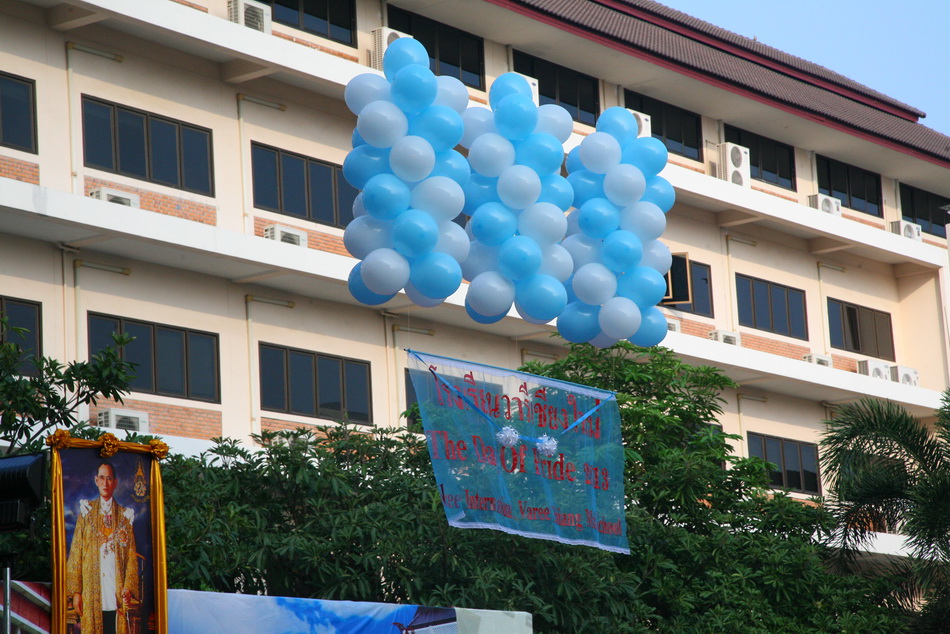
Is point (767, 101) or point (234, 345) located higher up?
point (767, 101)

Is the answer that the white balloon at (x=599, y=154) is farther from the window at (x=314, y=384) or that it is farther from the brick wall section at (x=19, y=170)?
the brick wall section at (x=19, y=170)

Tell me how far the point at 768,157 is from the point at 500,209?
51.1ft

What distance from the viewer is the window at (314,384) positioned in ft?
63.2

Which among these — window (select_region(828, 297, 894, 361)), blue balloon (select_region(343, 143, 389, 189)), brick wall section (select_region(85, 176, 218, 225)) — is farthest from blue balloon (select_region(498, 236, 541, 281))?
window (select_region(828, 297, 894, 361))

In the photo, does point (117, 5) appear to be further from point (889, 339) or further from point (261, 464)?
point (889, 339)

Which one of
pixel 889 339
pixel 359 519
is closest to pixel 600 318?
pixel 359 519

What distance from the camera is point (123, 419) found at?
1714cm

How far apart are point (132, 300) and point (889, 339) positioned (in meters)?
16.9

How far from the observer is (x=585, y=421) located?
46.5ft

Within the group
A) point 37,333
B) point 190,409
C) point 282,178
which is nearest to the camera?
point 37,333

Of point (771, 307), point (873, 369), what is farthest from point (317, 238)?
point (873, 369)

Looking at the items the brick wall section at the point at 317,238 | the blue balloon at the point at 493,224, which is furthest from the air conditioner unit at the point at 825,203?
the blue balloon at the point at 493,224

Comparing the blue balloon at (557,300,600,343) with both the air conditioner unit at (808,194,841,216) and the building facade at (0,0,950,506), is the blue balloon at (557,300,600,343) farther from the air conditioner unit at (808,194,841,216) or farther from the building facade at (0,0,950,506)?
A: the air conditioner unit at (808,194,841,216)

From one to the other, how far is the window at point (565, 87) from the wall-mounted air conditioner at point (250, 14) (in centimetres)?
504
